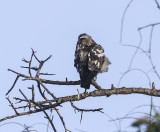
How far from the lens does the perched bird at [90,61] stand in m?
7.75

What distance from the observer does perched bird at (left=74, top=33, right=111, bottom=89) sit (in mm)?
7751

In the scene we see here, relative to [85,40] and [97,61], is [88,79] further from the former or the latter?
[85,40]

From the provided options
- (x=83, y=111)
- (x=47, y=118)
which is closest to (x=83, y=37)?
(x=83, y=111)

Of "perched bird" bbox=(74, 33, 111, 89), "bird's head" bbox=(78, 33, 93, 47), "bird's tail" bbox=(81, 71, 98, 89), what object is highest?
"bird's head" bbox=(78, 33, 93, 47)

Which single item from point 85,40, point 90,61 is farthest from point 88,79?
point 85,40

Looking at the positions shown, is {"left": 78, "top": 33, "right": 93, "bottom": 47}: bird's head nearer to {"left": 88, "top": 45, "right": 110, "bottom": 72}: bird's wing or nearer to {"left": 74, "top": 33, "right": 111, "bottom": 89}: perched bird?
{"left": 74, "top": 33, "right": 111, "bottom": 89}: perched bird

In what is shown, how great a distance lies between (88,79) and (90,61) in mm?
739

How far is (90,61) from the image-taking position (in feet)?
26.1

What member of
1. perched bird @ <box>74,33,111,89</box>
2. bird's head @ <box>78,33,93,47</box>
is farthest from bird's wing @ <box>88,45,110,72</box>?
bird's head @ <box>78,33,93,47</box>

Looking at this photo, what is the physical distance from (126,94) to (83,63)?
324cm

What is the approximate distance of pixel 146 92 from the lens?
454cm

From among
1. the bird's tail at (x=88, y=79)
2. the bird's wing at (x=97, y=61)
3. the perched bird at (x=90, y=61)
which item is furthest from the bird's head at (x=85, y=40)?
the bird's tail at (x=88, y=79)

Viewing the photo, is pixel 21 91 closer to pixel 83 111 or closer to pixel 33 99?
pixel 33 99

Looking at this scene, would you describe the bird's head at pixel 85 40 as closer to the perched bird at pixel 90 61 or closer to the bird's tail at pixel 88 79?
the perched bird at pixel 90 61
